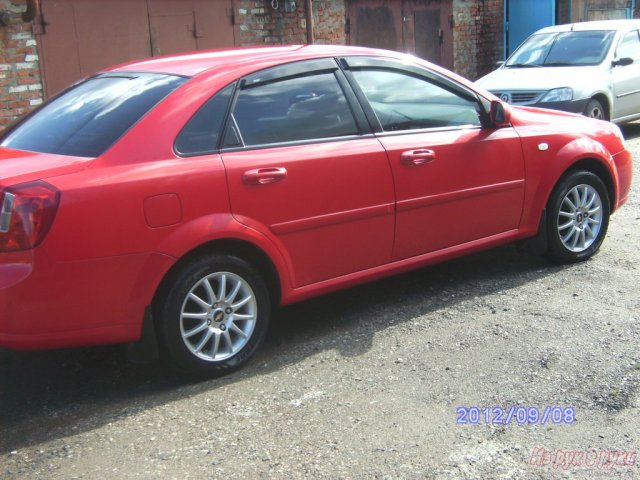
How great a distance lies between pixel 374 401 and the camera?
12.6ft

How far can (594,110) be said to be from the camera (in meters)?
10.8

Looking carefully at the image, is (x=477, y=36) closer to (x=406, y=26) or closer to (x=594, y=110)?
(x=406, y=26)

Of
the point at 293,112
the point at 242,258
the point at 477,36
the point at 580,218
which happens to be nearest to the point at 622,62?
the point at 477,36

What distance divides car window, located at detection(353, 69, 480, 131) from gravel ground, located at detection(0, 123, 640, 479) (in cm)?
115

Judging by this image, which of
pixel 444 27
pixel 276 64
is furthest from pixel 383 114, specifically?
pixel 444 27

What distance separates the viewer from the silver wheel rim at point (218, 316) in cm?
406

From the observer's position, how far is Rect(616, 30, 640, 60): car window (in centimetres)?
1161

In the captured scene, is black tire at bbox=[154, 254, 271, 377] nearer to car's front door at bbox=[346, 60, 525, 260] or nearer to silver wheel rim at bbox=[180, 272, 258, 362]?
silver wheel rim at bbox=[180, 272, 258, 362]

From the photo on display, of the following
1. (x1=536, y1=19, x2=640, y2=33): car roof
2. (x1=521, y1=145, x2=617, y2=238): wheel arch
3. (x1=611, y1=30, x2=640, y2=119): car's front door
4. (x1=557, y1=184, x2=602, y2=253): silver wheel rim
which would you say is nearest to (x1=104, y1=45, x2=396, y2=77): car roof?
(x1=521, y1=145, x2=617, y2=238): wheel arch

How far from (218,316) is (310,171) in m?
0.93

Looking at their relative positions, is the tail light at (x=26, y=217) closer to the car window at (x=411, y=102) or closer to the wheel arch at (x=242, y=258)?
the wheel arch at (x=242, y=258)

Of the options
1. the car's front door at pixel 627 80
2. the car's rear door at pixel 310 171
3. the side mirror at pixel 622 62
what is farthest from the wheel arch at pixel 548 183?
the side mirror at pixel 622 62

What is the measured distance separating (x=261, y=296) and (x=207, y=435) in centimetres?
94

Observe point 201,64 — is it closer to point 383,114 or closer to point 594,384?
point 383,114
